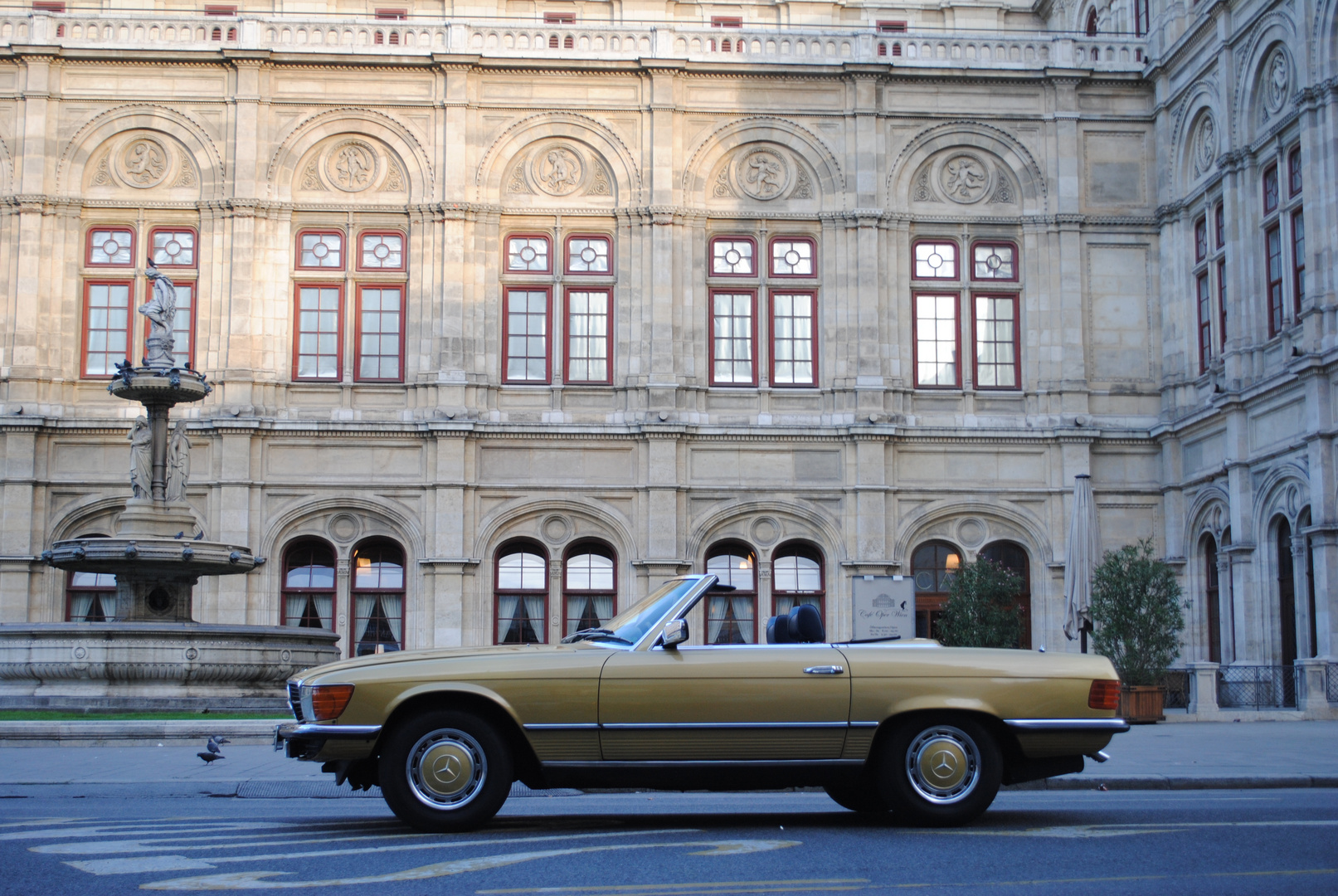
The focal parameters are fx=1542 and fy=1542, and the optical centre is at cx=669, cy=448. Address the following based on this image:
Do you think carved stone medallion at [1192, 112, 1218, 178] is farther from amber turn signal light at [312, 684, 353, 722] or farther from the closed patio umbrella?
amber turn signal light at [312, 684, 353, 722]

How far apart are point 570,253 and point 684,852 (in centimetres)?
2658

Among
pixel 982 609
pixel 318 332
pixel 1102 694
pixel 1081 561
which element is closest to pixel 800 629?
pixel 1102 694

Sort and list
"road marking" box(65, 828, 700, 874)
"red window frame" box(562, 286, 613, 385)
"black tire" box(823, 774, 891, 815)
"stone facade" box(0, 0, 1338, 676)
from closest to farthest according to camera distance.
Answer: "road marking" box(65, 828, 700, 874)
"black tire" box(823, 774, 891, 815)
"stone facade" box(0, 0, 1338, 676)
"red window frame" box(562, 286, 613, 385)

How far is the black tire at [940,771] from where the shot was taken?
8633mm

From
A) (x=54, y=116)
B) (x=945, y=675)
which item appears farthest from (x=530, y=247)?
(x=945, y=675)

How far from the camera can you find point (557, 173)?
33.6 m

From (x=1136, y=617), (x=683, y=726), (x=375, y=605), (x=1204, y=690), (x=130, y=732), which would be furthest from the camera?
(x=375, y=605)

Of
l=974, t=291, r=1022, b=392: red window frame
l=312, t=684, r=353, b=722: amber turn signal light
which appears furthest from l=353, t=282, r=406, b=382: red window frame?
l=312, t=684, r=353, b=722: amber turn signal light

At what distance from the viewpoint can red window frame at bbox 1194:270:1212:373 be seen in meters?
31.5

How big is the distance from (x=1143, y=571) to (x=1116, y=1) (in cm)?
1733

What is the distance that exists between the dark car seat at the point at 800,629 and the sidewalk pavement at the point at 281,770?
3.74 m

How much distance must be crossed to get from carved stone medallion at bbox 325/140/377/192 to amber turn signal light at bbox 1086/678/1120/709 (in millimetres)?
26971

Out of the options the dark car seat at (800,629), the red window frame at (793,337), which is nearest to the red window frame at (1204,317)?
the red window frame at (793,337)

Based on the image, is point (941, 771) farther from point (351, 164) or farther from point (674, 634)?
point (351, 164)
